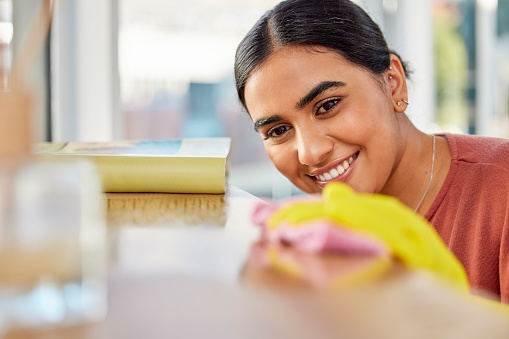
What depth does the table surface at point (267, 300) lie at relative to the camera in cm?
18

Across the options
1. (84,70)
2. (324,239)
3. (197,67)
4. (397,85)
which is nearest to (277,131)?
(397,85)

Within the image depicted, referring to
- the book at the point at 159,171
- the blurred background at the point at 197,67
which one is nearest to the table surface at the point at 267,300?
the book at the point at 159,171

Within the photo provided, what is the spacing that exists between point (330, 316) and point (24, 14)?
5.77ft

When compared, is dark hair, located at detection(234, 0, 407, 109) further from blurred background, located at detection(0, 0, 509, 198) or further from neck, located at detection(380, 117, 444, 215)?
blurred background, located at detection(0, 0, 509, 198)

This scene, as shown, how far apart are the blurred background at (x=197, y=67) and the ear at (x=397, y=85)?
0.67m

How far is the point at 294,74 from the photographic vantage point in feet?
3.17

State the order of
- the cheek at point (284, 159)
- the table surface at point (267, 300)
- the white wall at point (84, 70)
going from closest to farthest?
the table surface at point (267, 300), the cheek at point (284, 159), the white wall at point (84, 70)

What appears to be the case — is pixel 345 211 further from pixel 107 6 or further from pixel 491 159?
pixel 107 6

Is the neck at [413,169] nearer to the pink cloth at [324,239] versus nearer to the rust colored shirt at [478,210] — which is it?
the rust colored shirt at [478,210]

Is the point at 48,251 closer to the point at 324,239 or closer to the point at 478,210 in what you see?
the point at 324,239

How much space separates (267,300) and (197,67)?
294cm

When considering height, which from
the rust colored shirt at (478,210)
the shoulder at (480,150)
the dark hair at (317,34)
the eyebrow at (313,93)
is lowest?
the rust colored shirt at (478,210)

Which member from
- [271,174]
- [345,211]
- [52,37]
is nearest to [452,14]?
[271,174]

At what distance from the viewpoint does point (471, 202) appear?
3.02 feet
